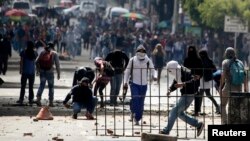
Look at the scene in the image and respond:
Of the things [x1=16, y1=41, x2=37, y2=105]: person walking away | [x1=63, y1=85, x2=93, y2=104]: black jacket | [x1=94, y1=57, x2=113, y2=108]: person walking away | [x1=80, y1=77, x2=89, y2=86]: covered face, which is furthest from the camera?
[x1=16, y1=41, x2=37, y2=105]: person walking away

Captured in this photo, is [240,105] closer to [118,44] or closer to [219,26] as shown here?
[118,44]

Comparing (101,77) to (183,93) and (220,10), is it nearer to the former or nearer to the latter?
(183,93)

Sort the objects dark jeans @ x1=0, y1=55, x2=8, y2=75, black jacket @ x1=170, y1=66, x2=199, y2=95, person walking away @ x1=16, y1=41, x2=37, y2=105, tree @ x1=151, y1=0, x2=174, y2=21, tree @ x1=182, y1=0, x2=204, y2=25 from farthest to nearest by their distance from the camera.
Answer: tree @ x1=151, y1=0, x2=174, y2=21
tree @ x1=182, y1=0, x2=204, y2=25
dark jeans @ x1=0, y1=55, x2=8, y2=75
person walking away @ x1=16, y1=41, x2=37, y2=105
black jacket @ x1=170, y1=66, x2=199, y2=95

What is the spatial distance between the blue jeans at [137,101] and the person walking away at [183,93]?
4.97ft

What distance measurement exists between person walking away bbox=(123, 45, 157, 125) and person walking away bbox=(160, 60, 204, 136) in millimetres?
1445

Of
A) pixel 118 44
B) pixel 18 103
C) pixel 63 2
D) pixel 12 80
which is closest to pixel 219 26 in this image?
pixel 118 44

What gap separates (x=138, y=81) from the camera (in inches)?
893

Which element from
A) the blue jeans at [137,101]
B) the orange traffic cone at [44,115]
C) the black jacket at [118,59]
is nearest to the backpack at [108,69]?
the black jacket at [118,59]

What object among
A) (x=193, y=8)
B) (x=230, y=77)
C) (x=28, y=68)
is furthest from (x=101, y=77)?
(x=193, y=8)

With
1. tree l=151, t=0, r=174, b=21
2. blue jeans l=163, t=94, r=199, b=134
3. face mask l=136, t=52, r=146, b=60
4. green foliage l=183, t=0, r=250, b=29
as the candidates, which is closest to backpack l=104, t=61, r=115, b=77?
face mask l=136, t=52, r=146, b=60

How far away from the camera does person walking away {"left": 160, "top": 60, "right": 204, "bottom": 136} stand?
2023 cm

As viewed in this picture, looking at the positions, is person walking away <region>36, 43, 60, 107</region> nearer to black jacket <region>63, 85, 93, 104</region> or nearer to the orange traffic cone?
black jacket <region>63, 85, 93, 104</region>

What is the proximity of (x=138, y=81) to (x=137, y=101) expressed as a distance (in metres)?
0.47

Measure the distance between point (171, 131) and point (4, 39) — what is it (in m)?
19.5
